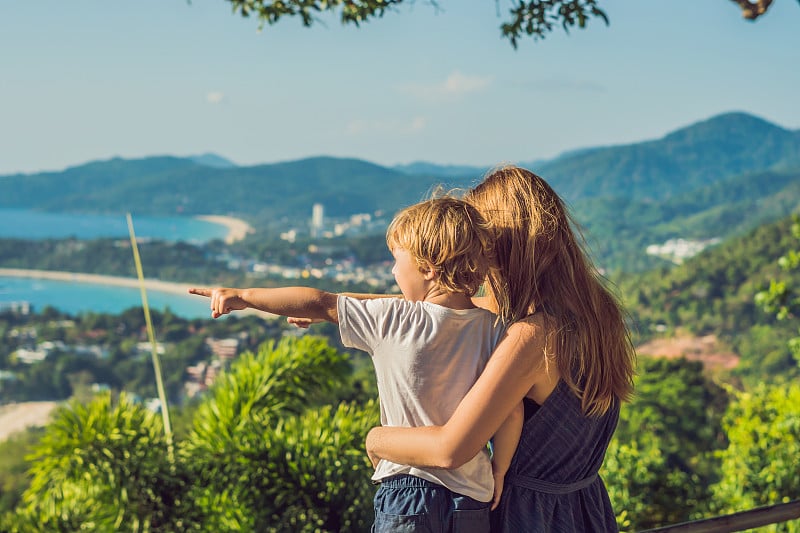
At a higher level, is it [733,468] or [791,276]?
[733,468]

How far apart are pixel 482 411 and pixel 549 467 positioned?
0.20 meters

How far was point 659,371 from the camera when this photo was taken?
2289cm

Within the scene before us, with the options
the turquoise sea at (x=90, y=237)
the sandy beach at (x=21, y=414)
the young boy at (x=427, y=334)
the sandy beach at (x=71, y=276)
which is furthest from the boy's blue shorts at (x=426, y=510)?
the sandy beach at (x=71, y=276)

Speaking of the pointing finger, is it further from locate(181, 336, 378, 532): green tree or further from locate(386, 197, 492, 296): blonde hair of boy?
locate(181, 336, 378, 532): green tree

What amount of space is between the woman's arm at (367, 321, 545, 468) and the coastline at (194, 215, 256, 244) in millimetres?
71155

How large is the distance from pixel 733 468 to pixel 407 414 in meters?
6.92

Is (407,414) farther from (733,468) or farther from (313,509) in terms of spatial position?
(733,468)

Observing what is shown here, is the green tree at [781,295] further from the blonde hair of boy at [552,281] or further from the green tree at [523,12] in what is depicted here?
the blonde hair of boy at [552,281]

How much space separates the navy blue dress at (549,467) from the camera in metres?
1.18

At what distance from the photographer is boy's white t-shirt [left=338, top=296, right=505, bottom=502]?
1103mm

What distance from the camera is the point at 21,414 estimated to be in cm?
4081

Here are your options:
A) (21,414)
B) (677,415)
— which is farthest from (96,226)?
(677,415)

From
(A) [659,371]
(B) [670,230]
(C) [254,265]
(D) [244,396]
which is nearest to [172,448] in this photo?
(D) [244,396]

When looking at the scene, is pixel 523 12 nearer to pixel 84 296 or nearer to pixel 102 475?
pixel 102 475
